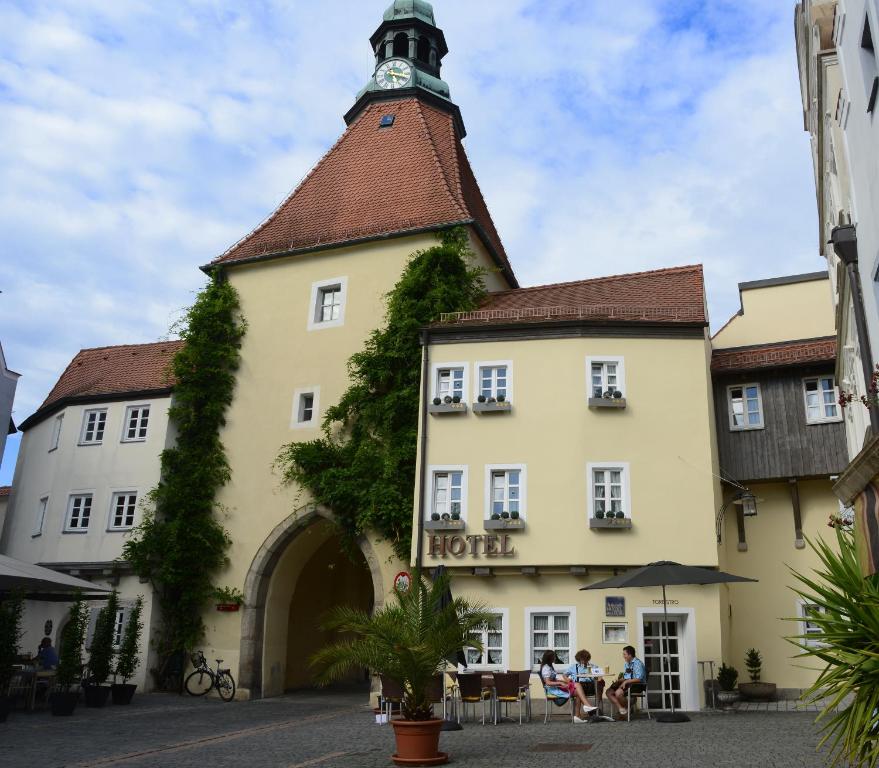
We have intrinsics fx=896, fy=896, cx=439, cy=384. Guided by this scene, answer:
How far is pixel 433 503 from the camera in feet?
62.2

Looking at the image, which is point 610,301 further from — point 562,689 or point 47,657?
point 47,657

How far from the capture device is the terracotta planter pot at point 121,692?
18.9 m

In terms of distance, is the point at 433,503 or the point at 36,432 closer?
the point at 433,503

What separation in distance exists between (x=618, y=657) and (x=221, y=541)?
35.9 feet

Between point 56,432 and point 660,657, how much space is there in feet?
62.3

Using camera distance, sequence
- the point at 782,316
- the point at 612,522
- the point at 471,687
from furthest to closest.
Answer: the point at 782,316 < the point at 612,522 < the point at 471,687

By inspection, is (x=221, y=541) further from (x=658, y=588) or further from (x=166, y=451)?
(x=658, y=588)

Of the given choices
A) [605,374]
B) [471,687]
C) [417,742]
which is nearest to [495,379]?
[605,374]

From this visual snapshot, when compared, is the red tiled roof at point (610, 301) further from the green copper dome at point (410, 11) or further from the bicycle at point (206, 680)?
the green copper dome at point (410, 11)

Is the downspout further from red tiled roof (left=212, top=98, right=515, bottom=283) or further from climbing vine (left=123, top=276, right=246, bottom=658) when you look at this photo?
climbing vine (left=123, top=276, right=246, bottom=658)

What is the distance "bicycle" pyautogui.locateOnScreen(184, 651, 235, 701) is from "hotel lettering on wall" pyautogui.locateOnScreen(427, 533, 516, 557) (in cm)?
701

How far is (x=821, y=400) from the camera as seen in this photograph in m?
20.4

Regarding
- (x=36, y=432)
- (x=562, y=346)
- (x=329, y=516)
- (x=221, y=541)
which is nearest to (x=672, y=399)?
(x=562, y=346)

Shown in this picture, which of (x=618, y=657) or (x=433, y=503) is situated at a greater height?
(x=433, y=503)
